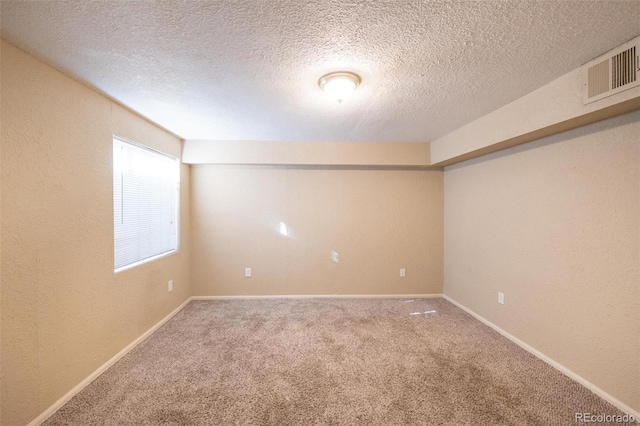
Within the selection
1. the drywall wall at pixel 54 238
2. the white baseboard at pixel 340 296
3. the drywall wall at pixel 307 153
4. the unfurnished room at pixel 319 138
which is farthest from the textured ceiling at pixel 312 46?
the white baseboard at pixel 340 296

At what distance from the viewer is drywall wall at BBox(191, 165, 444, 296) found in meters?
3.68

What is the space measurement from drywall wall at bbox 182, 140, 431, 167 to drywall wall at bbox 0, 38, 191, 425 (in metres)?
1.14

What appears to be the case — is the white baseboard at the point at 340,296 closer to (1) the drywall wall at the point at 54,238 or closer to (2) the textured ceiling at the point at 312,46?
(1) the drywall wall at the point at 54,238

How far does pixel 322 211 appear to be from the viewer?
3760 mm

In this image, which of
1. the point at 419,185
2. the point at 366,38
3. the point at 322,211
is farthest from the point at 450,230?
the point at 366,38

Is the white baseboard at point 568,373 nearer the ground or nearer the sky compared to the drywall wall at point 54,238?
nearer the ground

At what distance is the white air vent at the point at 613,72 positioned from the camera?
4.48 ft

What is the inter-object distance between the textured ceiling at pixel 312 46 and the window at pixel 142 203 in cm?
57

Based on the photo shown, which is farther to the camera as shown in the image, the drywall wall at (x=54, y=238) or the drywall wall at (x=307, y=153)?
the drywall wall at (x=307, y=153)

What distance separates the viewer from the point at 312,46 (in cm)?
142

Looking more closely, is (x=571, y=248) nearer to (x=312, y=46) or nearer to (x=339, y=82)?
(x=339, y=82)

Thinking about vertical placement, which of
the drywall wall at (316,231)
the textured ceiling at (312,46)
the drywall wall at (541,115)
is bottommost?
the drywall wall at (316,231)
